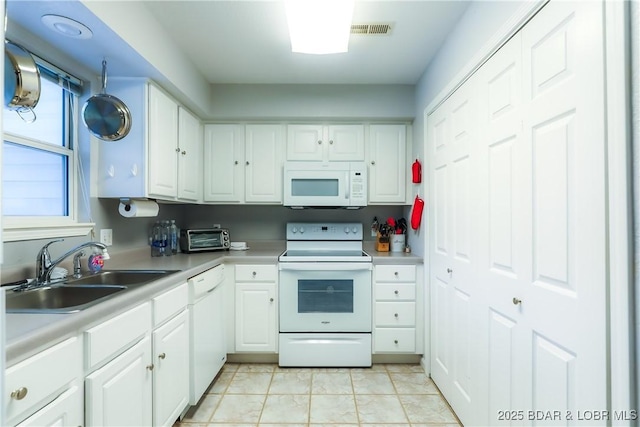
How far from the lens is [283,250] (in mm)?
2887

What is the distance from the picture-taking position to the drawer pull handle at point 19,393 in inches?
30.5

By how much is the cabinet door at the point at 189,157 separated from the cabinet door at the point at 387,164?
4.93ft

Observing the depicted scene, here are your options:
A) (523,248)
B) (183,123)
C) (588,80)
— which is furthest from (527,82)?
(183,123)

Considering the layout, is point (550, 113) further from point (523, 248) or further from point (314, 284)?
point (314, 284)

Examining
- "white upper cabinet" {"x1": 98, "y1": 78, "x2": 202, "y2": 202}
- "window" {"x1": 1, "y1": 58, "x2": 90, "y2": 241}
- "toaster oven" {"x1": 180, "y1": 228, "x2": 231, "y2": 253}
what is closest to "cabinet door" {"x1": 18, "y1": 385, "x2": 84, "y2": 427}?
"window" {"x1": 1, "y1": 58, "x2": 90, "y2": 241}

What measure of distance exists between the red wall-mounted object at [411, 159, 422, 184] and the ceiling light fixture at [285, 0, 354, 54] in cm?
114

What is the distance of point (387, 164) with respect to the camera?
280 centimetres

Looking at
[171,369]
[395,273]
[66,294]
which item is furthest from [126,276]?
[395,273]

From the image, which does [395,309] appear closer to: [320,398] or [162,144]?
[320,398]

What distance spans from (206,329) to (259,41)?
74.6 inches

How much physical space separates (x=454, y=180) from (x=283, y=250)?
5.31 ft

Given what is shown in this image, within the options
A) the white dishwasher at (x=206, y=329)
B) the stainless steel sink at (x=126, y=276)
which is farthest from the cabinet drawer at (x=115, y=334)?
the white dishwasher at (x=206, y=329)

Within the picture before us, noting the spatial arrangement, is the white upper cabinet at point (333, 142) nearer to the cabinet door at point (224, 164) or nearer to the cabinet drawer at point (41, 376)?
the cabinet door at point (224, 164)

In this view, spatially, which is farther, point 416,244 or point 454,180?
point 416,244
